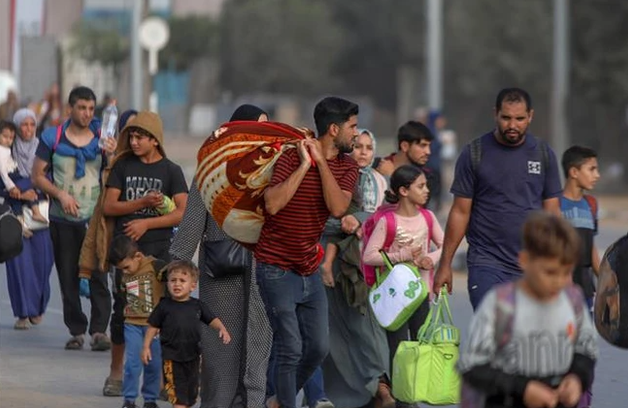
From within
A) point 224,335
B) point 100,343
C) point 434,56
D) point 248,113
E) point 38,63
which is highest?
point 434,56

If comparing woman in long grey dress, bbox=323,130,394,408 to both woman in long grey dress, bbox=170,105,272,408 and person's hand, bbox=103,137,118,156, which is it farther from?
person's hand, bbox=103,137,118,156

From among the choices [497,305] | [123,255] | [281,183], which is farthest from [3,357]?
[497,305]

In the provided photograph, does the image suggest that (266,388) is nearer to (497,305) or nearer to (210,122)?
(497,305)

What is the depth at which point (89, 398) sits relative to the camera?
414 inches

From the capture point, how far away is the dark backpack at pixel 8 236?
8.84 m

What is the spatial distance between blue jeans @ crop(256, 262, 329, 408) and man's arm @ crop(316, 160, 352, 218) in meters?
0.46

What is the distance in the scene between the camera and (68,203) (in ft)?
40.4

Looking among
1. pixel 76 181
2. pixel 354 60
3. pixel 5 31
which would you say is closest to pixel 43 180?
pixel 76 181

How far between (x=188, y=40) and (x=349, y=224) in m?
61.7

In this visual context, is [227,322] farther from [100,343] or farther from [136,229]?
[100,343]

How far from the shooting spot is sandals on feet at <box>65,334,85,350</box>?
41.7 ft

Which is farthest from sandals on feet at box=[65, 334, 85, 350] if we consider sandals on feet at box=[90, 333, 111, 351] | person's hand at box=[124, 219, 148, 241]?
person's hand at box=[124, 219, 148, 241]

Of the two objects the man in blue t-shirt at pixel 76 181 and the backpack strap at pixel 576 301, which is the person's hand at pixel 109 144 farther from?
the backpack strap at pixel 576 301

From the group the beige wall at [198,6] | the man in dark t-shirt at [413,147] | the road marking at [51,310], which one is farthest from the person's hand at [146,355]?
the beige wall at [198,6]
